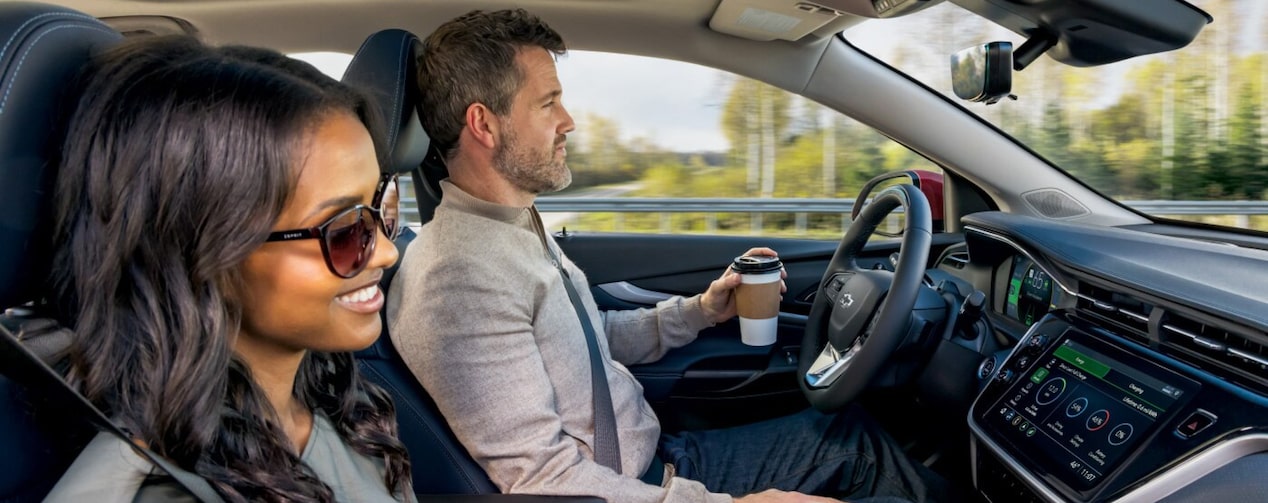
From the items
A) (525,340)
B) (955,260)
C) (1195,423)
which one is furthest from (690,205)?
(1195,423)

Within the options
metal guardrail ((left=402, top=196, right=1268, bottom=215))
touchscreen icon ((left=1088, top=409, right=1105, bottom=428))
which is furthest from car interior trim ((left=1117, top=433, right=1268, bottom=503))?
metal guardrail ((left=402, top=196, right=1268, bottom=215))

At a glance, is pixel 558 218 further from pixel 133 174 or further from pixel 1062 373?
pixel 133 174

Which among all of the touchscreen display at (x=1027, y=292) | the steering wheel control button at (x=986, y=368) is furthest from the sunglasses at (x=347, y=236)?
the touchscreen display at (x=1027, y=292)

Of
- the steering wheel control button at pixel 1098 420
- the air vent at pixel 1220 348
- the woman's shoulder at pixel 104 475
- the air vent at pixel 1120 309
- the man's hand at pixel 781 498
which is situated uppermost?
the woman's shoulder at pixel 104 475

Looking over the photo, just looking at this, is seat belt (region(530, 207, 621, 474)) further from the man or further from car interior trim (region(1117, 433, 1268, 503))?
car interior trim (region(1117, 433, 1268, 503))

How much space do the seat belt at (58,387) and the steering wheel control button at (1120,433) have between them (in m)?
1.25

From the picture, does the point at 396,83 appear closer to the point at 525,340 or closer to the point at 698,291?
the point at 525,340

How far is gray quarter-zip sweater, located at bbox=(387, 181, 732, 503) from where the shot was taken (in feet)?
4.99

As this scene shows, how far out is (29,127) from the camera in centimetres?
83

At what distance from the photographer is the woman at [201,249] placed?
823mm

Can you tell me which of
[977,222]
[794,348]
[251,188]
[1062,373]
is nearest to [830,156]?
[794,348]

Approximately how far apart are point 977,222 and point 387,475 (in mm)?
1443

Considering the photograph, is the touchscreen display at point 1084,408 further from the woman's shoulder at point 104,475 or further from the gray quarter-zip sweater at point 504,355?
the woman's shoulder at point 104,475

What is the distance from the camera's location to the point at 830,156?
10.7 feet
